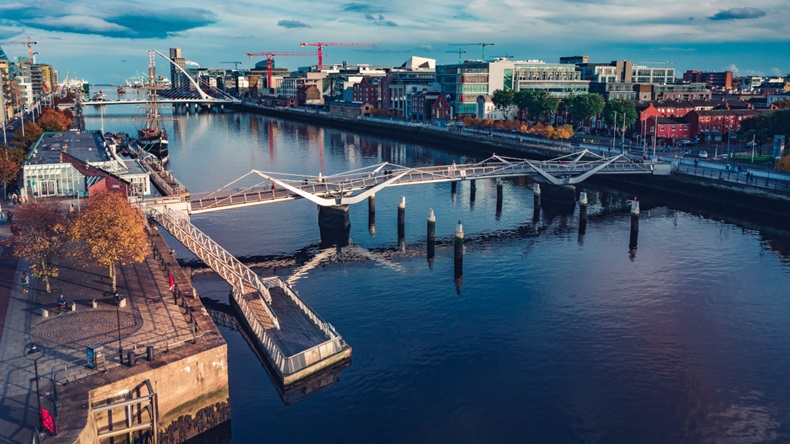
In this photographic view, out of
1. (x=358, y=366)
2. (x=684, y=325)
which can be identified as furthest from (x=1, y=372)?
(x=684, y=325)

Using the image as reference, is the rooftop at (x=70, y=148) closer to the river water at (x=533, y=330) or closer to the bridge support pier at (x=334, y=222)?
the river water at (x=533, y=330)

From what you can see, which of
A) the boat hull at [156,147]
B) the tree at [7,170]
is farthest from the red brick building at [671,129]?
the tree at [7,170]

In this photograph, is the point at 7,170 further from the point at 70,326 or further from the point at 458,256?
the point at 458,256

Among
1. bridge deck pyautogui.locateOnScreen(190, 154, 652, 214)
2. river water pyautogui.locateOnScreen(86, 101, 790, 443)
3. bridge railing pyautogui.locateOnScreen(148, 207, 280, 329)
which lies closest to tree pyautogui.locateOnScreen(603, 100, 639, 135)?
bridge deck pyautogui.locateOnScreen(190, 154, 652, 214)

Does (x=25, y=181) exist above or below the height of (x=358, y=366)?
above

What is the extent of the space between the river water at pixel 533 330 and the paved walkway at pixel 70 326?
485 cm

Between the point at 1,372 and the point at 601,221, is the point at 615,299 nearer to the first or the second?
the point at 601,221

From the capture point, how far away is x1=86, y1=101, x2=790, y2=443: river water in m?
29.2

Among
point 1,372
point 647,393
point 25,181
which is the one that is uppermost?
point 25,181

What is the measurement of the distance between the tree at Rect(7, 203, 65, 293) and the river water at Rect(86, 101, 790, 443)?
10.1 metres

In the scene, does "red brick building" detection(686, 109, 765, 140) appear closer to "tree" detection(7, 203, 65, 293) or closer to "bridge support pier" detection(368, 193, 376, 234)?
"bridge support pier" detection(368, 193, 376, 234)

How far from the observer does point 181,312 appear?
32219 millimetres

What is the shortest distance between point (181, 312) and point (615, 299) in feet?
91.1

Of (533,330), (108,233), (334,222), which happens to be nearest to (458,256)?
(533,330)
